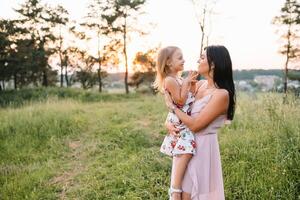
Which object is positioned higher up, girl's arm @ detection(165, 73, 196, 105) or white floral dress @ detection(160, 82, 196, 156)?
girl's arm @ detection(165, 73, 196, 105)

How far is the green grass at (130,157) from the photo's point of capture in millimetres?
4930

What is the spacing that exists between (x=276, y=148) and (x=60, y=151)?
486cm

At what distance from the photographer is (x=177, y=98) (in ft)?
10.4

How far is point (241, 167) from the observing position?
17.1ft

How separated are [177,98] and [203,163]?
570 millimetres

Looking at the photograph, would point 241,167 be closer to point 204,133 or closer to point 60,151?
point 204,133

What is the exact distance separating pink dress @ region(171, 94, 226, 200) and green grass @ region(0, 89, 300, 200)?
1.63m

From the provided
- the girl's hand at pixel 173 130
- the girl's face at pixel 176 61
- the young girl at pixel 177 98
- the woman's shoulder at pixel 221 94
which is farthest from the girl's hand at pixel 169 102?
the woman's shoulder at pixel 221 94

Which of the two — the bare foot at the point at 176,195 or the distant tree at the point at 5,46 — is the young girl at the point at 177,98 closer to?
the bare foot at the point at 176,195

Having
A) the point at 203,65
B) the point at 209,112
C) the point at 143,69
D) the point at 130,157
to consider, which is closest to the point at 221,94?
the point at 209,112

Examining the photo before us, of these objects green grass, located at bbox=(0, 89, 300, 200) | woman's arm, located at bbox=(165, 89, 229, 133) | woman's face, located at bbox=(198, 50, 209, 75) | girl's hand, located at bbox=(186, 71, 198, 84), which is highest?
woman's face, located at bbox=(198, 50, 209, 75)

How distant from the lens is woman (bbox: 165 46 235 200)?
2.98m

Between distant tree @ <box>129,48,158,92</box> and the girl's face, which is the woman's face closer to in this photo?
the girl's face

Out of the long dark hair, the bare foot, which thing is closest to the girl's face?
the long dark hair
